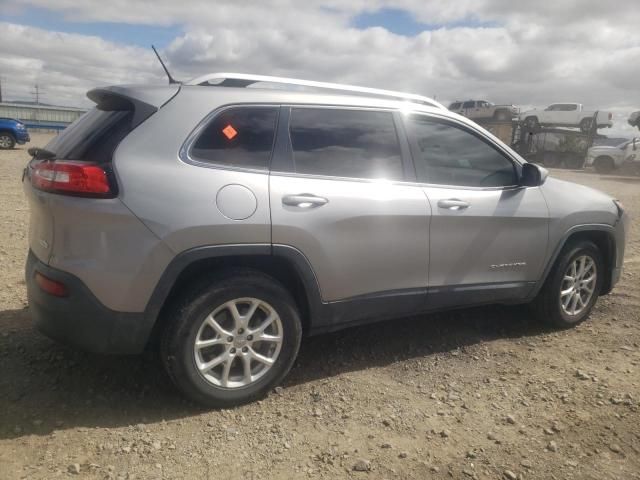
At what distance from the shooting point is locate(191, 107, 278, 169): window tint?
2781 millimetres

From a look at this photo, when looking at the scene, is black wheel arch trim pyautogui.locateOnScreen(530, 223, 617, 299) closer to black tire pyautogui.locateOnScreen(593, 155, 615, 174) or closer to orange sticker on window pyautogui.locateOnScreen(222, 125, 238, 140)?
orange sticker on window pyautogui.locateOnScreen(222, 125, 238, 140)

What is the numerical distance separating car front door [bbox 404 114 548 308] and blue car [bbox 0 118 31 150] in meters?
→ 21.4

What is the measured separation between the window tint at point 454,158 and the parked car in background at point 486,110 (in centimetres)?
2783

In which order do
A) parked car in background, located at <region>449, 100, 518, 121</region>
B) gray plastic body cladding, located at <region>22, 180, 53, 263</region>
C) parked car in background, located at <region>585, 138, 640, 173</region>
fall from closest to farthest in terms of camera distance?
gray plastic body cladding, located at <region>22, 180, 53, 263</region>
parked car in background, located at <region>585, 138, 640, 173</region>
parked car in background, located at <region>449, 100, 518, 121</region>

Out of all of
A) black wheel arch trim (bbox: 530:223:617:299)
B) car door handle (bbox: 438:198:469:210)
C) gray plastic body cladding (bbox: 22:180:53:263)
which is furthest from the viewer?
black wheel arch trim (bbox: 530:223:617:299)

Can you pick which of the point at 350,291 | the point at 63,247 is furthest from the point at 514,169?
the point at 63,247

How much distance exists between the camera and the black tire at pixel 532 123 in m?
29.1

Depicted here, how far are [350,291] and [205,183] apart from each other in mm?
1074

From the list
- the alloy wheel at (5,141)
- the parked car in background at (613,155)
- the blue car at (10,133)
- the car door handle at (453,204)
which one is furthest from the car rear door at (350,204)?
the parked car in background at (613,155)

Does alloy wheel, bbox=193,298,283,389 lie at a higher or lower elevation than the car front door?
lower

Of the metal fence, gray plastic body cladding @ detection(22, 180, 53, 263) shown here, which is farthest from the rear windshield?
the metal fence

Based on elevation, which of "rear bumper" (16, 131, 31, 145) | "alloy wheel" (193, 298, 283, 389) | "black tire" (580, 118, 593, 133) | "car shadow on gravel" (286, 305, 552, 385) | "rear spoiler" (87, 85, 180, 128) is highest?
"black tire" (580, 118, 593, 133)

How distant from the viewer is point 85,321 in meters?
2.58

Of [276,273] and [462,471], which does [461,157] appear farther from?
[462,471]
